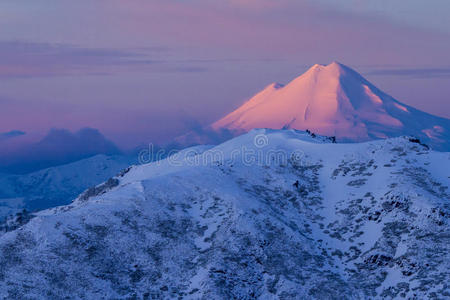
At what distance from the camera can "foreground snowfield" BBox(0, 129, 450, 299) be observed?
72.6 m

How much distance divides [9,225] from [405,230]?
96.6 meters

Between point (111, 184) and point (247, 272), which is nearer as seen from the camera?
point (247, 272)

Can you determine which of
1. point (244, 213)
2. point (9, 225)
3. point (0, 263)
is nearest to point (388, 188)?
point (244, 213)

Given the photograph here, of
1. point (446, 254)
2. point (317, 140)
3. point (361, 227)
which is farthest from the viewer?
point (317, 140)

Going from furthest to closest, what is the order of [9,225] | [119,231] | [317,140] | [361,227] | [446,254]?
1. [9,225]
2. [317,140]
3. [361,227]
4. [119,231]
5. [446,254]

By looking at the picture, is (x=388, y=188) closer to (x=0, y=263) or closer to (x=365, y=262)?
(x=365, y=262)

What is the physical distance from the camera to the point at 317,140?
12550 cm

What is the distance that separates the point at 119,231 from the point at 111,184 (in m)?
51.9

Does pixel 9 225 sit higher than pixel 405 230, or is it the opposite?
pixel 405 230

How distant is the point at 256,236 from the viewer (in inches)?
3216

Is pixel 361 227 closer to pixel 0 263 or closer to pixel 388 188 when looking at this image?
pixel 388 188

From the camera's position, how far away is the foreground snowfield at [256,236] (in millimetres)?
72562

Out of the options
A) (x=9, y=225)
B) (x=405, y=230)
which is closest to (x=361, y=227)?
(x=405, y=230)

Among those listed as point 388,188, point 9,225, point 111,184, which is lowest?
point 9,225
